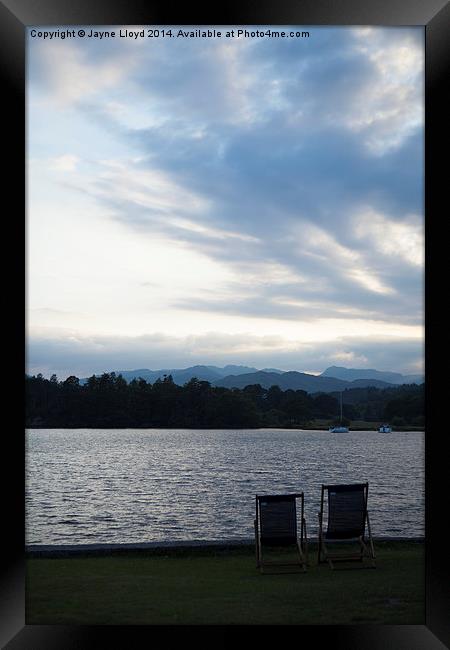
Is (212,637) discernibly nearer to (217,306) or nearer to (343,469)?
Answer: (343,469)

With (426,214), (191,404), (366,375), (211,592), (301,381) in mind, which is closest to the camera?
(426,214)

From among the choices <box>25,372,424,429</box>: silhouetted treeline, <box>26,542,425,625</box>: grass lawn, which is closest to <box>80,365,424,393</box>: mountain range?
<box>25,372,424,429</box>: silhouetted treeline

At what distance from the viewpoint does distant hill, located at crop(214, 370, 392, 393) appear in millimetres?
41406

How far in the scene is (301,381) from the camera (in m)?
42.3

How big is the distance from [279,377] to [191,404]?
35.7 ft

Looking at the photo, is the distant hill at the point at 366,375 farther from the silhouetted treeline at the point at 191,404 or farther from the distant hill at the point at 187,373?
the distant hill at the point at 187,373

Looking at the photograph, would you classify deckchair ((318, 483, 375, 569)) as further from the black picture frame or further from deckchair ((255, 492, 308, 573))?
the black picture frame

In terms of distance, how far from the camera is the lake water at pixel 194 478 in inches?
707

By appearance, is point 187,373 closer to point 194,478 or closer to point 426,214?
point 194,478

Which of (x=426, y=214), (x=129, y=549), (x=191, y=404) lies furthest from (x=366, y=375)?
(x=426, y=214)

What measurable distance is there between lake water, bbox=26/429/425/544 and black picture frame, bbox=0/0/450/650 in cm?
561

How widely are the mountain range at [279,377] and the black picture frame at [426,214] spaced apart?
3322 centimetres

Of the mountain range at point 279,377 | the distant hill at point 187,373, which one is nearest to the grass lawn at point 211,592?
the mountain range at point 279,377

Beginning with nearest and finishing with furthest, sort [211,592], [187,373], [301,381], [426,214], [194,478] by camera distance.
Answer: [426,214], [211,592], [194,478], [301,381], [187,373]
